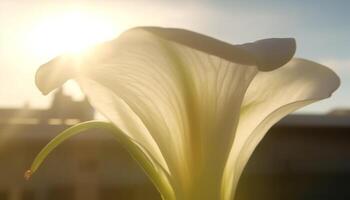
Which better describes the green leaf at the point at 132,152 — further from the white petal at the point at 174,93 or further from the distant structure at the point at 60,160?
the distant structure at the point at 60,160

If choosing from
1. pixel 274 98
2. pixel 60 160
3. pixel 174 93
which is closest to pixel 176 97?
pixel 174 93

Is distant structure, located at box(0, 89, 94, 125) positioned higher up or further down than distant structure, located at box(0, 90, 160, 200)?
higher up

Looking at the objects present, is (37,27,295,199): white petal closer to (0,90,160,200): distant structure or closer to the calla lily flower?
the calla lily flower

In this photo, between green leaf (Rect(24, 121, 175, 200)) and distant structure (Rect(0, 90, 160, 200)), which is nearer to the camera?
green leaf (Rect(24, 121, 175, 200))

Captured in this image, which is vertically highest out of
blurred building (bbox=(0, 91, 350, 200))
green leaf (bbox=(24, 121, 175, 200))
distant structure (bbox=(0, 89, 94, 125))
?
green leaf (bbox=(24, 121, 175, 200))

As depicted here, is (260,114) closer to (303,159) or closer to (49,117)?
(49,117)

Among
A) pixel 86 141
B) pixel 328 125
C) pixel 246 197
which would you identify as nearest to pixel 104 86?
pixel 86 141

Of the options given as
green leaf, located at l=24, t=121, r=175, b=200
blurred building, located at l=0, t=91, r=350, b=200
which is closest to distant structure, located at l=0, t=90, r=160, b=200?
blurred building, located at l=0, t=91, r=350, b=200

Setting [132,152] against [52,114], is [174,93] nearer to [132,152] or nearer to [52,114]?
[132,152]
